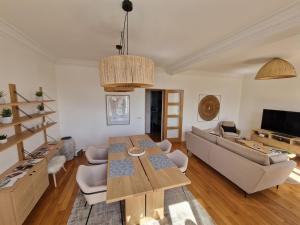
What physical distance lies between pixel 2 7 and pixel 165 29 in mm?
2044

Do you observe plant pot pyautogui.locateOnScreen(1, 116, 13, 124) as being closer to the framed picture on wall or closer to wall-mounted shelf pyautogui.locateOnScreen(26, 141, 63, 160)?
wall-mounted shelf pyautogui.locateOnScreen(26, 141, 63, 160)

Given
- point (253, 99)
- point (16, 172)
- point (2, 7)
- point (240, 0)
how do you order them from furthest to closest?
point (253, 99) → point (16, 172) → point (2, 7) → point (240, 0)

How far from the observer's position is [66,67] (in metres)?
3.91

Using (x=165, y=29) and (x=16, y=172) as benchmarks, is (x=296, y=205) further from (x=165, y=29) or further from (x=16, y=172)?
(x=16, y=172)

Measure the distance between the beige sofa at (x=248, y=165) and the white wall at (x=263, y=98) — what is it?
305cm

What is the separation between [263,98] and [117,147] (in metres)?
5.69

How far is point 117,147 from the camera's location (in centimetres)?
283

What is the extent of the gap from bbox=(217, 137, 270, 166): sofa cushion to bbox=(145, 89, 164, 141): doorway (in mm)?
3284

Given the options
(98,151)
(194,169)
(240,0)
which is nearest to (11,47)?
(98,151)

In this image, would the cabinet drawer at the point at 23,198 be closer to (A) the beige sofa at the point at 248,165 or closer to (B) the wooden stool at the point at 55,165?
(B) the wooden stool at the point at 55,165

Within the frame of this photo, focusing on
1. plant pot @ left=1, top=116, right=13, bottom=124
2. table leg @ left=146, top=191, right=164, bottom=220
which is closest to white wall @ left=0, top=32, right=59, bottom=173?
plant pot @ left=1, top=116, right=13, bottom=124

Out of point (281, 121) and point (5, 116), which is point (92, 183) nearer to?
point (5, 116)

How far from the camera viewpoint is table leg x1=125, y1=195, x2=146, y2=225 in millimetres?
1830

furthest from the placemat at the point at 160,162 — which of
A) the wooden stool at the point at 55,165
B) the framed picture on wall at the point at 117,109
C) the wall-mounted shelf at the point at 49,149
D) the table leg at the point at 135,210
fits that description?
the framed picture on wall at the point at 117,109
